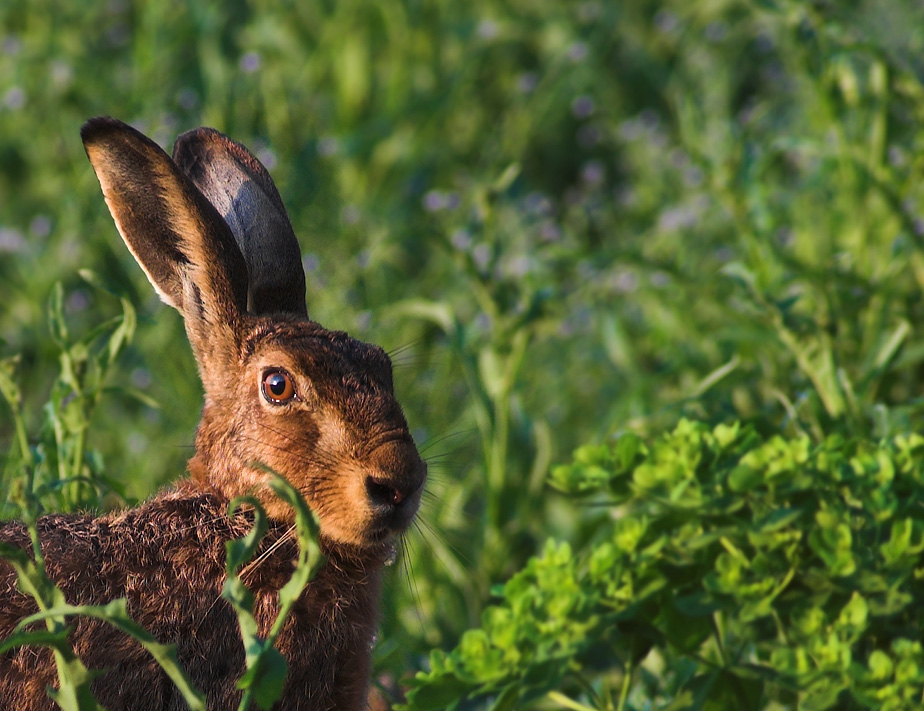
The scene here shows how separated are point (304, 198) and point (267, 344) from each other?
2313 mm

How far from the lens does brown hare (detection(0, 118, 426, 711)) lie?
9.23 ft

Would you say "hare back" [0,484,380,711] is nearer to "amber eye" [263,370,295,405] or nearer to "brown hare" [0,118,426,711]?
"brown hare" [0,118,426,711]

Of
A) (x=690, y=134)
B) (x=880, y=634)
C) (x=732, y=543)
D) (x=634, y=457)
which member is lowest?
(x=880, y=634)

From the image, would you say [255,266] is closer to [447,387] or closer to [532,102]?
[447,387]

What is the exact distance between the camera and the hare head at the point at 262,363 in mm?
3020

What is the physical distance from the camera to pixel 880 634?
298cm

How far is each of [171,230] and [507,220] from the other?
3.50m

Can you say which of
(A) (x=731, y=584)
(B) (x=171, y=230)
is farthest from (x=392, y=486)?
(B) (x=171, y=230)

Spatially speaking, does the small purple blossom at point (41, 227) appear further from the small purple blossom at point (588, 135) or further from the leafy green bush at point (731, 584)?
the leafy green bush at point (731, 584)

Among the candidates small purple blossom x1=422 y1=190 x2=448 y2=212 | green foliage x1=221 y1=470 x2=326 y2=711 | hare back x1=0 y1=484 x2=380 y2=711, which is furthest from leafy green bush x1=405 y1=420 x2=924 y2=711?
small purple blossom x1=422 y1=190 x2=448 y2=212

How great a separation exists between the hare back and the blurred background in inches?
18.0

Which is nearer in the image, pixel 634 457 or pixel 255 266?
pixel 634 457

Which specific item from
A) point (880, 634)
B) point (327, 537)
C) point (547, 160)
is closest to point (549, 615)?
point (327, 537)

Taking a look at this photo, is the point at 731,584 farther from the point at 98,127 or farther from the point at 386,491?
the point at 98,127
